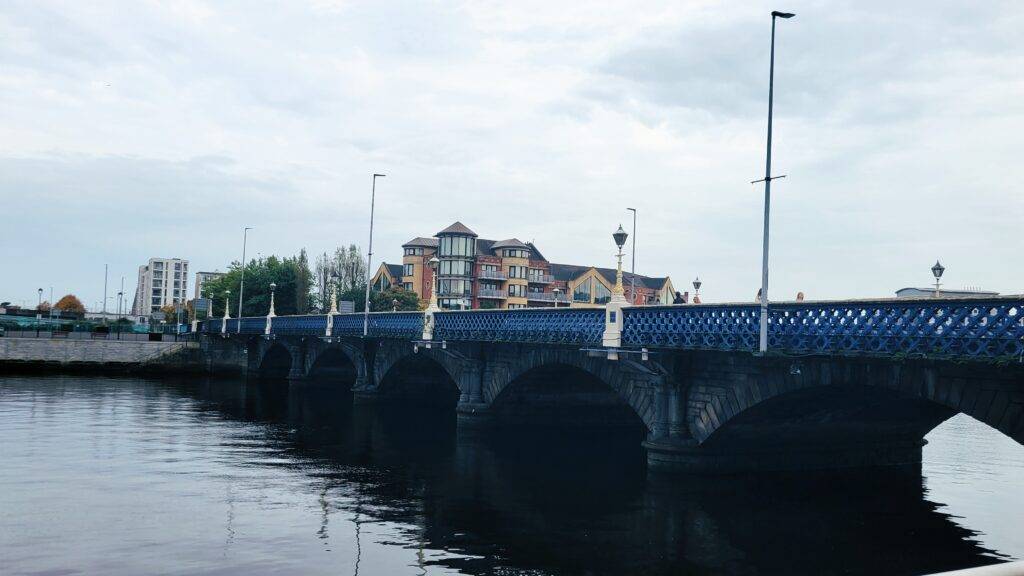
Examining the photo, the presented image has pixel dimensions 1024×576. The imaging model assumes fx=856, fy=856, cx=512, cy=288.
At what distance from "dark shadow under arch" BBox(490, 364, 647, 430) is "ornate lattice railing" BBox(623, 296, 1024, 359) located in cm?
1596

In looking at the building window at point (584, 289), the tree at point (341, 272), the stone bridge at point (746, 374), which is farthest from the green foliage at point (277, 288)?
the stone bridge at point (746, 374)

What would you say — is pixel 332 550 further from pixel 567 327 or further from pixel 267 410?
pixel 267 410

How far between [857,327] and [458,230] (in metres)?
105

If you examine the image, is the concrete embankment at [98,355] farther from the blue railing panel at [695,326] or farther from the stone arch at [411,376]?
the blue railing panel at [695,326]

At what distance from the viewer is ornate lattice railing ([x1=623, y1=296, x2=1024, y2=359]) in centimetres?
2111

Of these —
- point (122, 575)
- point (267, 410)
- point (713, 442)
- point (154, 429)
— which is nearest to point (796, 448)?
point (713, 442)

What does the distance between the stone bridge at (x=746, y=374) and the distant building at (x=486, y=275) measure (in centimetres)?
6724

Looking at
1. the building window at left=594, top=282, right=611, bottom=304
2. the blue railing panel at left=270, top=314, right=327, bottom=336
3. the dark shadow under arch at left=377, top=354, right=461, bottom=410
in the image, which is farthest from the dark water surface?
the building window at left=594, top=282, right=611, bottom=304

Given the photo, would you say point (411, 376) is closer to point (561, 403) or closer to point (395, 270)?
point (561, 403)

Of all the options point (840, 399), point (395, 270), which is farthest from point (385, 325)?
point (395, 270)

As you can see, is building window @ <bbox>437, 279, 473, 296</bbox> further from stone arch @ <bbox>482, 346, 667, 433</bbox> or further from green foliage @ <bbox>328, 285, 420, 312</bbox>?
stone arch @ <bbox>482, 346, 667, 433</bbox>

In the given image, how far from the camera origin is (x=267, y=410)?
61.3m

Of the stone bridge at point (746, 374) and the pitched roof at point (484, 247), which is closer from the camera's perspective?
the stone bridge at point (746, 374)

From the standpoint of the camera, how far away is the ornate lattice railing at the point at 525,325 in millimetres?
37594
